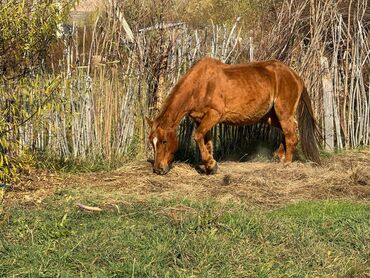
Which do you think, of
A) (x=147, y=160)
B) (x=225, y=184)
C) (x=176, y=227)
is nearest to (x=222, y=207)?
(x=176, y=227)

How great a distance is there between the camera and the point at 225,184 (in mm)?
7270

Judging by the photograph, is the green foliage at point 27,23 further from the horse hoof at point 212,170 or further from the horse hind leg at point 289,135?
the horse hind leg at point 289,135

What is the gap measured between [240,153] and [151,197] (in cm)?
339

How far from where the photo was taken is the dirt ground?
664 centimetres

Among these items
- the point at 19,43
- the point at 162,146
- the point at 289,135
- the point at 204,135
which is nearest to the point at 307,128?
the point at 289,135

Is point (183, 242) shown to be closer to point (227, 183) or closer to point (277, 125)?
point (227, 183)

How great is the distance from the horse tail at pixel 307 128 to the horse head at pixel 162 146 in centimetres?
212

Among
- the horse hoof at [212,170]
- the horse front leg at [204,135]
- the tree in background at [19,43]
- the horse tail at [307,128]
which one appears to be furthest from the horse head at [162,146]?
the horse tail at [307,128]

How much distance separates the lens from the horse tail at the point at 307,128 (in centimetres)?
871

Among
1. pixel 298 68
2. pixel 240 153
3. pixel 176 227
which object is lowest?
pixel 240 153

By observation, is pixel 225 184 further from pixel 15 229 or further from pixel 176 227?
pixel 15 229

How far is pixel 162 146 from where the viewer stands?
25.6 feet

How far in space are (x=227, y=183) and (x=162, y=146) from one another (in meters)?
1.05

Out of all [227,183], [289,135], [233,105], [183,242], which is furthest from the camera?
[289,135]
